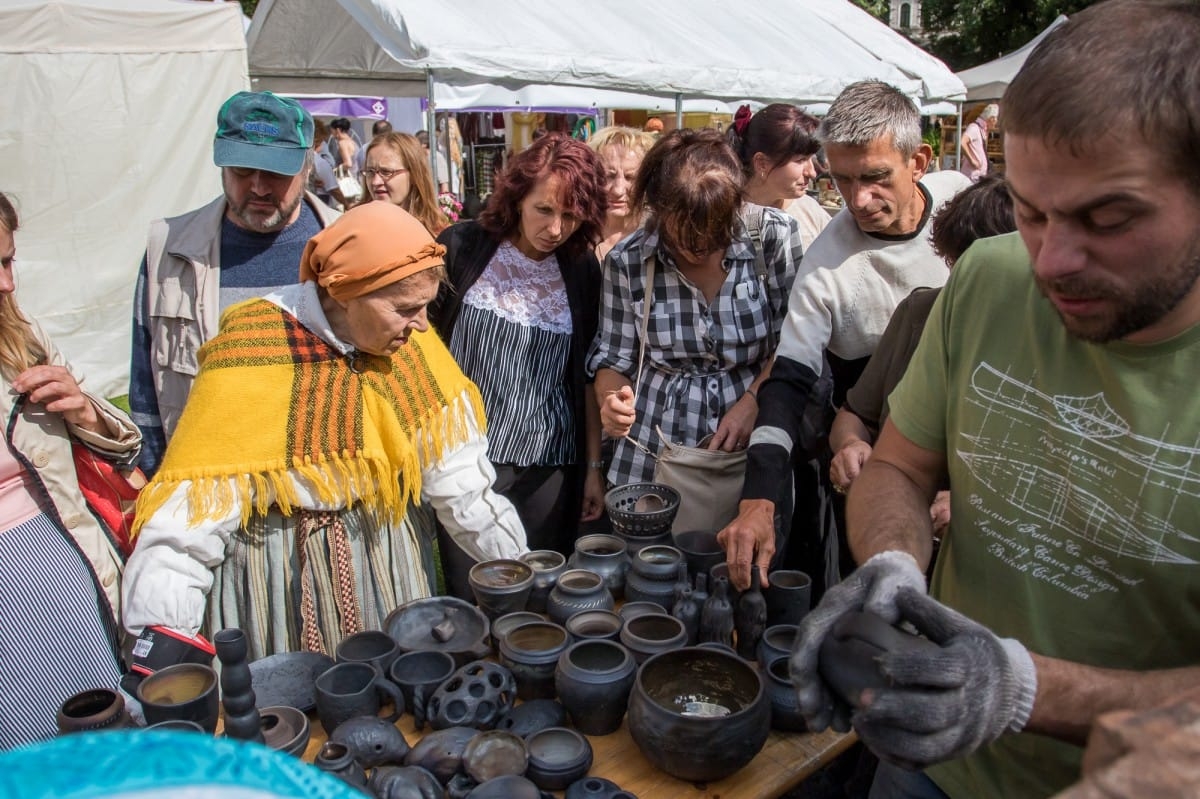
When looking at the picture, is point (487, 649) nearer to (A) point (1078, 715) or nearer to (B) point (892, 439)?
(B) point (892, 439)

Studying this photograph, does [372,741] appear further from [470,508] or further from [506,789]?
[470,508]

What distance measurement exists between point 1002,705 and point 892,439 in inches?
26.5

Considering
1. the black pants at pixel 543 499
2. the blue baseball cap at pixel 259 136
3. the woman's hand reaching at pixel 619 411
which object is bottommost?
the black pants at pixel 543 499

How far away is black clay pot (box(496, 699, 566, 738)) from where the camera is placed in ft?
5.92

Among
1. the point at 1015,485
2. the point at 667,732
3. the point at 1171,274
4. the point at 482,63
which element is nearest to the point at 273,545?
the point at 667,732


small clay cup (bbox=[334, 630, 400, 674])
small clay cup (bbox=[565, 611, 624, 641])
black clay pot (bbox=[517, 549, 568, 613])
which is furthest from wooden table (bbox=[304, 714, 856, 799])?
black clay pot (bbox=[517, 549, 568, 613])

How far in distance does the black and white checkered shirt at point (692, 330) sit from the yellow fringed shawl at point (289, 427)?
78 centimetres

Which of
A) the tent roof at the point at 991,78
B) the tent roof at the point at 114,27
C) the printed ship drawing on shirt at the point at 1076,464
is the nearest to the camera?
the printed ship drawing on shirt at the point at 1076,464

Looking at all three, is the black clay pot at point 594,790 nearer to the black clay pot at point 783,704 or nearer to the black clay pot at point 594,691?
the black clay pot at point 594,691

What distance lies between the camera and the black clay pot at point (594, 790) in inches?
62.8

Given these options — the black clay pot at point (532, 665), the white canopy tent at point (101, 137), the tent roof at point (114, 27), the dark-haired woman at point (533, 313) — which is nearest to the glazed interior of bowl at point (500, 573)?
the black clay pot at point (532, 665)

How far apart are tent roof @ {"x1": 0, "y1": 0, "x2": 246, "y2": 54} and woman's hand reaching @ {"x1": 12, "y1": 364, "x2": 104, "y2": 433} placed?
5.18 metres

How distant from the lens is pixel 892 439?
1.70 m

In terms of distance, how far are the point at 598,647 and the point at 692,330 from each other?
1.27 m
